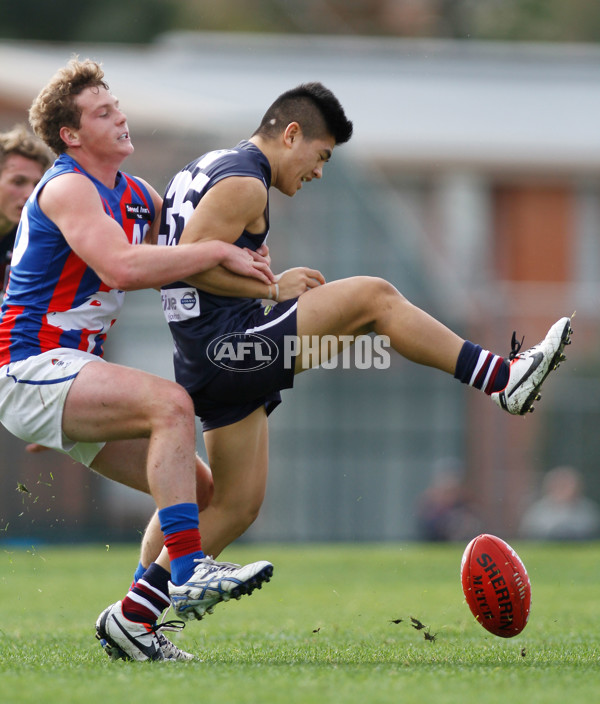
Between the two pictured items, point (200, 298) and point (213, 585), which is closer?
point (213, 585)

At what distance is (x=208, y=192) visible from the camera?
5.23m

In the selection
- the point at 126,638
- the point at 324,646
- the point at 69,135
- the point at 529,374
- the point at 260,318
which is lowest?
the point at 324,646

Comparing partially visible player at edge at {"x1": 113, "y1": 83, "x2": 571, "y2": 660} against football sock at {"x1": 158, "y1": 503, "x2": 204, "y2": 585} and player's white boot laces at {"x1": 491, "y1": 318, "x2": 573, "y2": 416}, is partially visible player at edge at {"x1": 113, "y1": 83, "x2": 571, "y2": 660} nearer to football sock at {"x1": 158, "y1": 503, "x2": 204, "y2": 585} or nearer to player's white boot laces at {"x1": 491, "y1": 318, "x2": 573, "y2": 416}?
player's white boot laces at {"x1": 491, "y1": 318, "x2": 573, "y2": 416}

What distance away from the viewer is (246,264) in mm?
5168

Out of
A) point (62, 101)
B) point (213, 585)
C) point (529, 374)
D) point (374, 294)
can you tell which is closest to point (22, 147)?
point (62, 101)

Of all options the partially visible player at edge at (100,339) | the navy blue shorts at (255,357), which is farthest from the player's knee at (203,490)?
the navy blue shorts at (255,357)

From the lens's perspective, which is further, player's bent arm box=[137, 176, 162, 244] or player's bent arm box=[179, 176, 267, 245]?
player's bent arm box=[137, 176, 162, 244]

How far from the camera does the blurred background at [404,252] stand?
1797cm

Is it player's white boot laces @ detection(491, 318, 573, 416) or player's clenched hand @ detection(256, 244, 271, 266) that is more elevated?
player's clenched hand @ detection(256, 244, 271, 266)

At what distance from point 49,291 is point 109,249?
450mm

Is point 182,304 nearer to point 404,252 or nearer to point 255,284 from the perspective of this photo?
point 255,284

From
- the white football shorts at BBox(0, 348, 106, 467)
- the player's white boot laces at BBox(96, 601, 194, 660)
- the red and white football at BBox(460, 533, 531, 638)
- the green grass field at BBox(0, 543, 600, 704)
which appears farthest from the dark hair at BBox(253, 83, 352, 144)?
the green grass field at BBox(0, 543, 600, 704)

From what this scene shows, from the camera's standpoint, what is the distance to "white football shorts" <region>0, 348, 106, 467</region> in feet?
16.5

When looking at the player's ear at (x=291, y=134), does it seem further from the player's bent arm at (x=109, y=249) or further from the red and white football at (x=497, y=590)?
the red and white football at (x=497, y=590)
